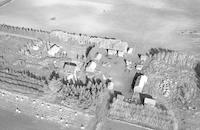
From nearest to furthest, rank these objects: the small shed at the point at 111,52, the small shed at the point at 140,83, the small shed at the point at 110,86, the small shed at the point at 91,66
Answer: the small shed at the point at 140,83, the small shed at the point at 110,86, the small shed at the point at 91,66, the small shed at the point at 111,52

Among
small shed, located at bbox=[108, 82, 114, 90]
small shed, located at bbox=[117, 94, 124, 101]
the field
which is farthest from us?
small shed, located at bbox=[108, 82, 114, 90]

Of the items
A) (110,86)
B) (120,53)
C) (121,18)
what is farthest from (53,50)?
(121,18)

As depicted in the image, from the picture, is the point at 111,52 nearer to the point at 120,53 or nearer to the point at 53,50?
the point at 120,53

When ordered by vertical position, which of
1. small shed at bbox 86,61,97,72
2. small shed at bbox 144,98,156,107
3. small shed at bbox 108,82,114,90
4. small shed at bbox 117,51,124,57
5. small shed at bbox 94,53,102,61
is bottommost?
small shed at bbox 144,98,156,107

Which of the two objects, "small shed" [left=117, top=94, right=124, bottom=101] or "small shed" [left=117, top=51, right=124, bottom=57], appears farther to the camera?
"small shed" [left=117, top=51, right=124, bottom=57]

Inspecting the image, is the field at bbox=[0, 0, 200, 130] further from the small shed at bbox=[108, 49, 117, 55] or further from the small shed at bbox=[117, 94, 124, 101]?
the small shed at bbox=[117, 94, 124, 101]

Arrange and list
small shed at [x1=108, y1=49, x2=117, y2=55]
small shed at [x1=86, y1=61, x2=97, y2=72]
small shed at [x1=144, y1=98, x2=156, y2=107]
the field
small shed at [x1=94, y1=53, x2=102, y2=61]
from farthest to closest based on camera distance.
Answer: small shed at [x1=108, y1=49, x2=117, y2=55]
small shed at [x1=94, y1=53, x2=102, y2=61]
small shed at [x1=86, y1=61, x2=97, y2=72]
small shed at [x1=144, y1=98, x2=156, y2=107]
the field

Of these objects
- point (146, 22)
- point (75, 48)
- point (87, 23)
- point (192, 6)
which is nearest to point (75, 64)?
point (75, 48)

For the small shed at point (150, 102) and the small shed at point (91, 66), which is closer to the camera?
the small shed at point (150, 102)

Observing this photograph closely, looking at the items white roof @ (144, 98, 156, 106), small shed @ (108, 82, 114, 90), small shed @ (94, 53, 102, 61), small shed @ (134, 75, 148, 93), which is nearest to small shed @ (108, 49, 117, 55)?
small shed @ (94, 53, 102, 61)

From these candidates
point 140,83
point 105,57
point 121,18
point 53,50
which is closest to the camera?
point 140,83

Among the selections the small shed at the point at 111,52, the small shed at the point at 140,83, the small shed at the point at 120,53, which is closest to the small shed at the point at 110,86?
the small shed at the point at 140,83

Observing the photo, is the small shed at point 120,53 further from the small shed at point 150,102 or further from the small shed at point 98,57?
the small shed at point 150,102
